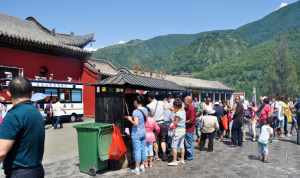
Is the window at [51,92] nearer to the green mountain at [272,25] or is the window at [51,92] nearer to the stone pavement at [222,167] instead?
the stone pavement at [222,167]

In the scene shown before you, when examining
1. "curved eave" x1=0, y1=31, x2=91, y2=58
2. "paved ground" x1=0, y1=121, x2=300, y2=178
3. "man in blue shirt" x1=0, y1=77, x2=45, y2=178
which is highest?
"curved eave" x1=0, y1=31, x2=91, y2=58

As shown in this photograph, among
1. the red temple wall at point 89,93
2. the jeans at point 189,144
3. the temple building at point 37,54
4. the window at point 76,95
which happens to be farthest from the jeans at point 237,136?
the red temple wall at point 89,93

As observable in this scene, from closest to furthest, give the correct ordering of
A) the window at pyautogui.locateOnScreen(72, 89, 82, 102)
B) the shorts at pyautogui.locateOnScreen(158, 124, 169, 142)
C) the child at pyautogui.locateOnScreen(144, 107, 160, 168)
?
the child at pyautogui.locateOnScreen(144, 107, 160, 168)
the shorts at pyautogui.locateOnScreen(158, 124, 169, 142)
the window at pyautogui.locateOnScreen(72, 89, 82, 102)

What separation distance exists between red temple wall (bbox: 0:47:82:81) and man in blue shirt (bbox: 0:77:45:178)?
1435cm

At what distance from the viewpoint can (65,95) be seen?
58.9 ft

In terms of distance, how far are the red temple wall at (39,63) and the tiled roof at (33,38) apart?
1.35ft

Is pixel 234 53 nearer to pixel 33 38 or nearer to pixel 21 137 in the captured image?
pixel 33 38

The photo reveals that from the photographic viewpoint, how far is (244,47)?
9906cm

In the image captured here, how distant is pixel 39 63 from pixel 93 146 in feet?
41.9

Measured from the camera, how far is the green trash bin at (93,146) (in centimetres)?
638

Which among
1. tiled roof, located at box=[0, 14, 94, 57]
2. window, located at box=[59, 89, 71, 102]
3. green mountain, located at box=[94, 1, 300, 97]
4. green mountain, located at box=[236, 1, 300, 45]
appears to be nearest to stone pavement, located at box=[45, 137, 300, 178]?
window, located at box=[59, 89, 71, 102]

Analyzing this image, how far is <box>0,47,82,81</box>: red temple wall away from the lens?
15.8 metres

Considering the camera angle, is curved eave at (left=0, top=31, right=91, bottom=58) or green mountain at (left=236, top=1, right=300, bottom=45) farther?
green mountain at (left=236, top=1, right=300, bottom=45)

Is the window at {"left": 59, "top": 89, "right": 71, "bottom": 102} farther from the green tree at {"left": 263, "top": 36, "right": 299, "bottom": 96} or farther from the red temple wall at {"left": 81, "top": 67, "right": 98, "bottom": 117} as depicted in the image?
the green tree at {"left": 263, "top": 36, "right": 299, "bottom": 96}
